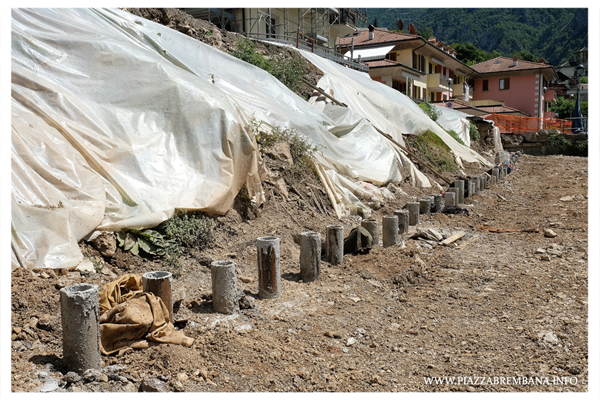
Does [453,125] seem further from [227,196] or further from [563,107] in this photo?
[563,107]

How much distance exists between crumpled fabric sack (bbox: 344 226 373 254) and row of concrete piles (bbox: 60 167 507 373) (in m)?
0.29

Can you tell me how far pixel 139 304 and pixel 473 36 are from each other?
92.5 metres

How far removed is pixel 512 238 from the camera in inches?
269

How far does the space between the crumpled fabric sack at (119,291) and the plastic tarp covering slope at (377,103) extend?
8.01 metres

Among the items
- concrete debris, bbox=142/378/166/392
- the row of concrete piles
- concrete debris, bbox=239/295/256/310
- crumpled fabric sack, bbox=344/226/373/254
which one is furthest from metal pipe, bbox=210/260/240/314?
crumpled fabric sack, bbox=344/226/373/254

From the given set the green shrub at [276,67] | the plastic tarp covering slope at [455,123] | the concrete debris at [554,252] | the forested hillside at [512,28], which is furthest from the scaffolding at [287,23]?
the forested hillside at [512,28]

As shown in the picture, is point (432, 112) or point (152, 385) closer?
point (152, 385)

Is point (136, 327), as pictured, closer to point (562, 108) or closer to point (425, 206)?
point (425, 206)

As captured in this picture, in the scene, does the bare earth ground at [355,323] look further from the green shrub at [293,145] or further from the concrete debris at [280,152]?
the concrete debris at [280,152]

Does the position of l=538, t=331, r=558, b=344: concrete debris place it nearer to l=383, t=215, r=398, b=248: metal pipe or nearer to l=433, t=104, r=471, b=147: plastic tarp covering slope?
l=383, t=215, r=398, b=248: metal pipe

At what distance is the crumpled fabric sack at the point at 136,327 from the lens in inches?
121

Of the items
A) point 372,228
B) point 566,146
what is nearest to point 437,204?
point 372,228

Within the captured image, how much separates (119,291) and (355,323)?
2.02 metres

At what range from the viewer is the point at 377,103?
43.1 ft
